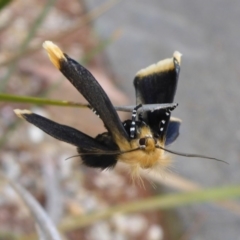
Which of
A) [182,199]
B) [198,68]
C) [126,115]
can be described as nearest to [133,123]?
[182,199]

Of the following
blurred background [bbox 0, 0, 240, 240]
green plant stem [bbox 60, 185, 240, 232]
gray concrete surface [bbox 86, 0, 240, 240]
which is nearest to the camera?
green plant stem [bbox 60, 185, 240, 232]

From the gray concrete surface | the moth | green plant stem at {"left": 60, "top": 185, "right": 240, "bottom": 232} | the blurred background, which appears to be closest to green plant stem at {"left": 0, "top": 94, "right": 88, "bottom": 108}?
the moth

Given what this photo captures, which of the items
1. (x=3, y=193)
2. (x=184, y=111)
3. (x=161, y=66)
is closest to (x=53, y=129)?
(x=161, y=66)

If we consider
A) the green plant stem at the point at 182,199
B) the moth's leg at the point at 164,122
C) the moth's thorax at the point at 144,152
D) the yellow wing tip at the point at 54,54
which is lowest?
the green plant stem at the point at 182,199

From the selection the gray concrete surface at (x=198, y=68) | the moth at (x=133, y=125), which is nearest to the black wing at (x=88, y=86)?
the moth at (x=133, y=125)

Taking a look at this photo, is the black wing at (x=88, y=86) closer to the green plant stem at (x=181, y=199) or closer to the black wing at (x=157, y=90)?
the black wing at (x=157, y=90)

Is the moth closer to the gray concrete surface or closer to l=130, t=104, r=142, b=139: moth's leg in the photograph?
l=130, t=104, r=142, b=139: moth's leg

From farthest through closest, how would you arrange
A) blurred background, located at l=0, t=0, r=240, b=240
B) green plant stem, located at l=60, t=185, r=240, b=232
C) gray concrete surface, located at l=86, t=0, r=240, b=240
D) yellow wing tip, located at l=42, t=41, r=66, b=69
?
gray concrete surface, located at l=86, t=0, r=240, b=240 < blurred background, located at l=0, t=0, r=240, b=240 < green plant stem, located at l=60, t=185, r=240, b=232 < yellow wing tip, located at l=42, t=41, r=66, b=69
